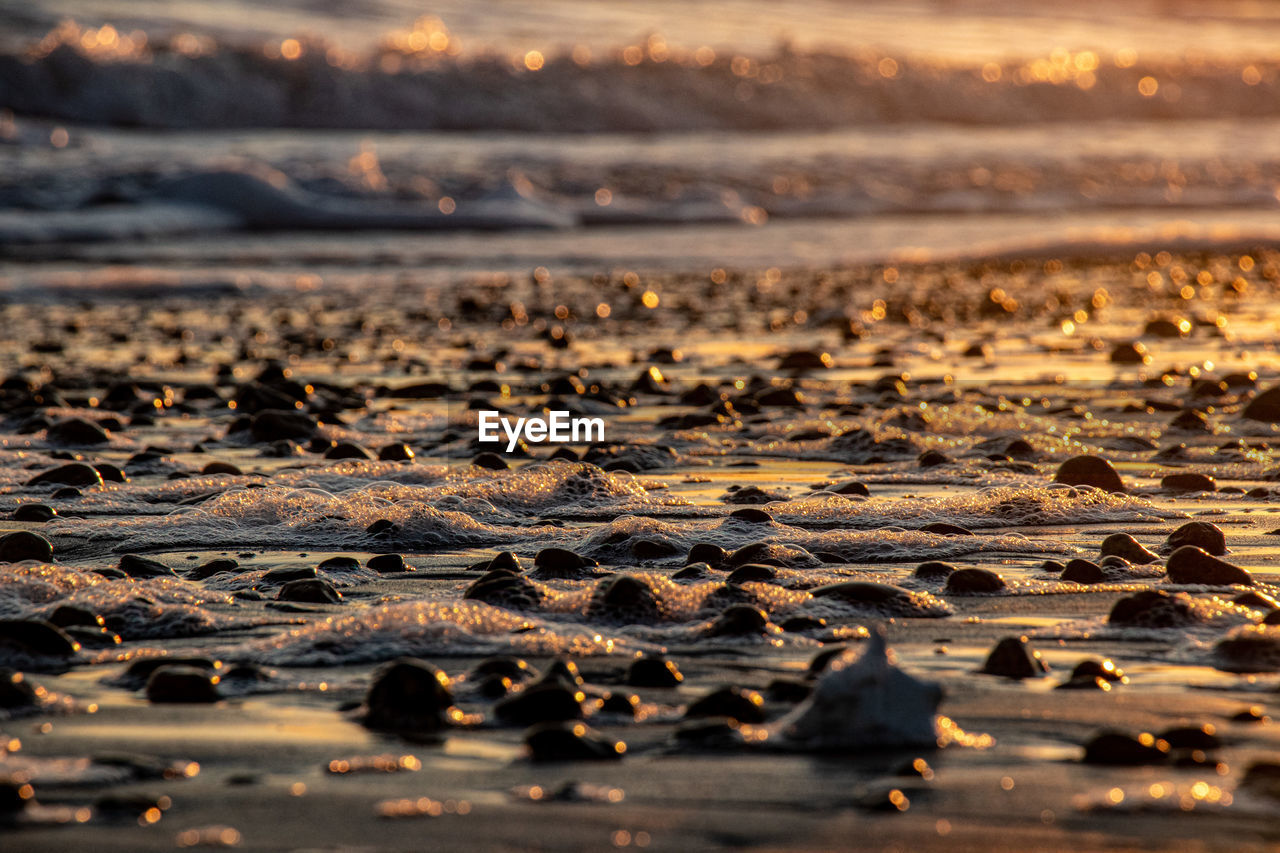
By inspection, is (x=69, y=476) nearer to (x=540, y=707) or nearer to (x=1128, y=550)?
(x=540, y=707)

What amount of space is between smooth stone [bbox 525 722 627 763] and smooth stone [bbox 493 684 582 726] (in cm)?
16

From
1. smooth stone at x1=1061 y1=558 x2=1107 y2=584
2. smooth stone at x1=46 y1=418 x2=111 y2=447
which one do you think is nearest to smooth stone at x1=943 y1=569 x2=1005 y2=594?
Answer: smooth stone at x1=1061 y1=558 x2=1107 y2=584

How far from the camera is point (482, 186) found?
81.2 feet

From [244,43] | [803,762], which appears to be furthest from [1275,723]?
[244,43]

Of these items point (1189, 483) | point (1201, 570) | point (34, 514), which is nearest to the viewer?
point (1201, 570)

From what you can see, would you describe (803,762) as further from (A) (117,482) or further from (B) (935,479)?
(A) (117,482)

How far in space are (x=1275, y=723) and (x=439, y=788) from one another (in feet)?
4.88

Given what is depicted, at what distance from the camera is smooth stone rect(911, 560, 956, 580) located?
13.1 feet

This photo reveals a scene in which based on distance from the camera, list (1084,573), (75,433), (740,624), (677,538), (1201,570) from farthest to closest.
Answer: (75,433)
(677,538)
(1084,573)
(1201,570)
(740,624)

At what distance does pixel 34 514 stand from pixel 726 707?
2.97m

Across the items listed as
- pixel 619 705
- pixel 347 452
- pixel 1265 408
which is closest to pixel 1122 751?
pixel 619 705

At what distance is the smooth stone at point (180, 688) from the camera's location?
2.99 m

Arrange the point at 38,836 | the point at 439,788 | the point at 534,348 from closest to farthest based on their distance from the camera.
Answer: the point at 38,836 → the point at 439,788 → the point at 534,348

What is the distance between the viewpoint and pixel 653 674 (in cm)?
308
